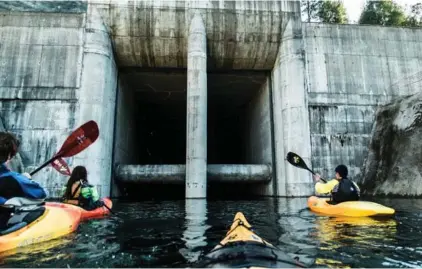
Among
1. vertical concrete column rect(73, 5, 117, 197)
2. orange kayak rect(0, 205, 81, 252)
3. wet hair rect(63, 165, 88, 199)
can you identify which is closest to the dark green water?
orange kayak rect(0, 205, 81, 252)

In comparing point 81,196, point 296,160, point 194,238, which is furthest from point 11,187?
point 296,160

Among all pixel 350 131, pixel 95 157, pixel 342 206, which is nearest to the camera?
pixel 342 206

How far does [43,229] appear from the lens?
5.13 m

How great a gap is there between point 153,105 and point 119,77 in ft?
18.5

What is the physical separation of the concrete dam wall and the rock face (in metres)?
0.67

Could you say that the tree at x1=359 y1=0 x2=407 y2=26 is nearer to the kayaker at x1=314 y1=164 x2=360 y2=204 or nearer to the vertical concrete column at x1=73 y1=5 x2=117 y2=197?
the vertical concrete column at x1=73 y1=5 x2=117 y2=197

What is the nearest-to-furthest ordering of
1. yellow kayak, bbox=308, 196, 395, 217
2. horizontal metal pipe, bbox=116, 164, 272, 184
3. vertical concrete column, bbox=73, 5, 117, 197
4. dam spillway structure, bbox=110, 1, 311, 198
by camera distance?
1. yellow kayak, bbox=308, 196, 395, 217
2. vertical concrete column, bbox=73, 5, 117, 197
3. dam spillway structure, bbox=110, 1, 311, 198
4. horizontal metal pipe, bbox=116, 164, 272, 184

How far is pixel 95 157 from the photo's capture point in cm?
1414

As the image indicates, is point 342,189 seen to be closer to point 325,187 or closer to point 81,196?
point 325,187

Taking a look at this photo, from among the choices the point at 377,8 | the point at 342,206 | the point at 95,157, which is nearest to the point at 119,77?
the point at 95,157

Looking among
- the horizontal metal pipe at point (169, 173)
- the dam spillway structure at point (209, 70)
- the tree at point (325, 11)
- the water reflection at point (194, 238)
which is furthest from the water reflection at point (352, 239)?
the tree at point (325, 11)

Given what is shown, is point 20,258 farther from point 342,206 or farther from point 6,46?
point 6,46

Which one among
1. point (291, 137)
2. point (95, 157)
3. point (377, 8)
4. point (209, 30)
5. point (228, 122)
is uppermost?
point (377, 8)

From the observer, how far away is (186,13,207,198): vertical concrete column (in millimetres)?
14391
